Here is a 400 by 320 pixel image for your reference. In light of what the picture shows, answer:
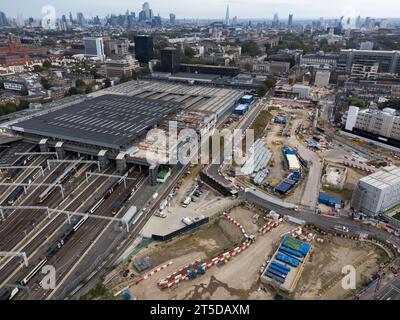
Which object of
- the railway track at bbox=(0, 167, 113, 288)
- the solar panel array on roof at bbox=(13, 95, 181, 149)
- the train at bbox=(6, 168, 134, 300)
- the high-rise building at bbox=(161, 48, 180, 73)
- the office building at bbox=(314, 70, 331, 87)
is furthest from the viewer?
the office building at bbox=(314, 70, 331, 87)

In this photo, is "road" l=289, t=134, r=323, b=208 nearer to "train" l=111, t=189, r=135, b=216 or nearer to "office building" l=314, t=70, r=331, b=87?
"train" l=111, t=189, r=135, b=216

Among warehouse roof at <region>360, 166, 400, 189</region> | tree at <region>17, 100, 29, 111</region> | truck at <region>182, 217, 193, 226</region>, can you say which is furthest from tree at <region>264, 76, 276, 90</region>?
truck at <region>182, 217, 193, 226</region>

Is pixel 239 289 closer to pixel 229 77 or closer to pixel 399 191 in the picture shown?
pixel 399 191

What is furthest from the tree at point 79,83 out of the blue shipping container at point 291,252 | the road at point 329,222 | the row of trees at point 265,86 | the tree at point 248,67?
the blue shipping container at point 291,252

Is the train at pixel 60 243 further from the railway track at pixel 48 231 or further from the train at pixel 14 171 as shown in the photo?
the train at pixel 14 171

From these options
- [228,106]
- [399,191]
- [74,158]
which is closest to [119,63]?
[228,106]

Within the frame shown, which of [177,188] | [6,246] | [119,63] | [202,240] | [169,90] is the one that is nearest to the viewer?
[6,246]
